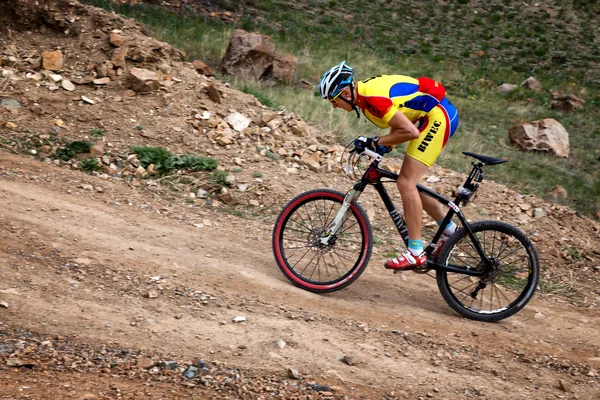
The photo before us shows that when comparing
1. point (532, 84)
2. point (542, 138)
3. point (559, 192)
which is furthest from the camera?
point (532, 84)

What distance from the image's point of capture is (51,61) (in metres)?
9.09

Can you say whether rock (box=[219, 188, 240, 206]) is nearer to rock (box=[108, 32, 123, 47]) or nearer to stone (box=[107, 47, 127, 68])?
stone (box=[107, 47, 127, 68])

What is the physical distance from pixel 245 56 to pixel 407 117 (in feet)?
23.1

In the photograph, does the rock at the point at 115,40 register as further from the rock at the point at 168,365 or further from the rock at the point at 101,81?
the rock at the point at 168,365

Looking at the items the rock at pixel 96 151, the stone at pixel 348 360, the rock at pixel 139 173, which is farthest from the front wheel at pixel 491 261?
the rock at pixel 96 151

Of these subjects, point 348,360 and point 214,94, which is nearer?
point 348,360

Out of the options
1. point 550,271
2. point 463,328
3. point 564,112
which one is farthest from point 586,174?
point 463,328

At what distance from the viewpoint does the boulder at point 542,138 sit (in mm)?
12594

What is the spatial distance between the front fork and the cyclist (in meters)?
0.42

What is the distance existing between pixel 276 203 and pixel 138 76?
273 cm

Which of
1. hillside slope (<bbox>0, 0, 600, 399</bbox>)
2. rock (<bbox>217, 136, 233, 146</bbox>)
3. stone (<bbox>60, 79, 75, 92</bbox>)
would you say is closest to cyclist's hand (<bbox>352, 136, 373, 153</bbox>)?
hillside slope (<bbox>0, 0, 600, 399</bbox>)

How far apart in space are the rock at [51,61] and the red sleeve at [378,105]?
534 cm

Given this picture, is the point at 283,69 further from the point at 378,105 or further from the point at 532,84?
the point at 532,84

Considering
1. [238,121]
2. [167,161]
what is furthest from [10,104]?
[238,121]
